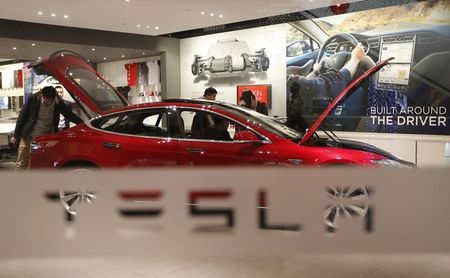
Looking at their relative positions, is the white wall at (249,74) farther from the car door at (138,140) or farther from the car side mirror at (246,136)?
the car side mirror at (246,136)

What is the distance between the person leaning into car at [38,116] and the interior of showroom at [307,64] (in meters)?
0.69

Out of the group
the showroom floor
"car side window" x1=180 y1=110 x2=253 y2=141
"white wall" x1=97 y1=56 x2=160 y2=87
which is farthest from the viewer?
"white wall" x1=97 y1=56 x2=160 y2=87

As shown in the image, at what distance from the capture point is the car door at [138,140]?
3516 millimetres

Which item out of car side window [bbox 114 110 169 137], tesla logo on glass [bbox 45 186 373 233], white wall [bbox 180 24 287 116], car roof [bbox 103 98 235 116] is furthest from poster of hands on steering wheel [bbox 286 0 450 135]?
tesla logo on glass [bbox 45 186 373 233]

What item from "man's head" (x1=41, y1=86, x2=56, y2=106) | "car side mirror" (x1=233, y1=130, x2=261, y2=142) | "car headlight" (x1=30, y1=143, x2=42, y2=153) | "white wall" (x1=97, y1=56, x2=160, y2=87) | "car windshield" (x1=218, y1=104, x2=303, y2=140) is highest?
"white wall" (x1=97, y1=56, x2=160, y2=87)

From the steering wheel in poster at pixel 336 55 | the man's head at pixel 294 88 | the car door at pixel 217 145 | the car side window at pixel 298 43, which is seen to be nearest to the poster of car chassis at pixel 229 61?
the car side window at pixel 298 43

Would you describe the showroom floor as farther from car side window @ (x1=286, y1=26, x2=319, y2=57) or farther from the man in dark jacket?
car side window @ (x1=286, y1=26, x2=319, y2=57)

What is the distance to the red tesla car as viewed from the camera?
3381 millimetres

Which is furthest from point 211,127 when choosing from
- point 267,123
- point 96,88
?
point 96,88

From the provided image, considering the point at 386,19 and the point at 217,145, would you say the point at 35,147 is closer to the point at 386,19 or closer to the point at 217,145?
the point at 217,145

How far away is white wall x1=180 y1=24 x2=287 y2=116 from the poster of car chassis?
0.18 feet

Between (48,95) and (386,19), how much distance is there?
415 centimetres

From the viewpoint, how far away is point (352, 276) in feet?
8.85

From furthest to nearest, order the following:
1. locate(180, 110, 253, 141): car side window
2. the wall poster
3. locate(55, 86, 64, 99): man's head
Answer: the wall poster, locate(55, 86, 64, 99): man's head, locate(180, 110, 253, 141): car side window
